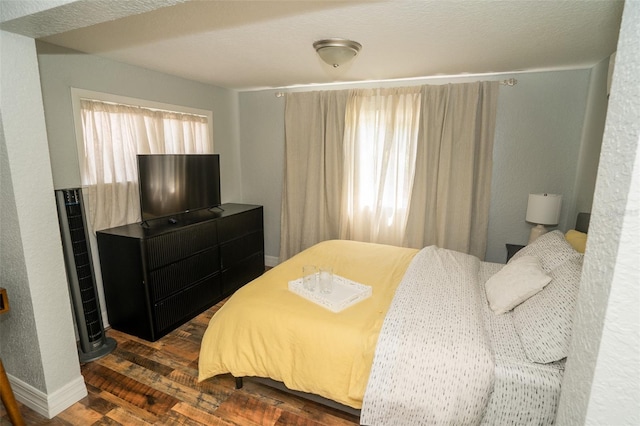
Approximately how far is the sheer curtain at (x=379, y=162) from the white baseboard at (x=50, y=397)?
9.22ft

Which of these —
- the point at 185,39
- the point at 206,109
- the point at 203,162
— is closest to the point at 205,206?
the point at 203,162

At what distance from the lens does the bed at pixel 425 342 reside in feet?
5.09

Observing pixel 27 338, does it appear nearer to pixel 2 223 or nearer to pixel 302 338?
pixel 2 223

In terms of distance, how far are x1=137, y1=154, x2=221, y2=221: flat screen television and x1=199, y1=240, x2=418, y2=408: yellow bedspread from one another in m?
1.40

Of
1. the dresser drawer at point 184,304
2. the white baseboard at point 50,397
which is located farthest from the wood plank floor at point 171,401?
Answer: the dresser drawer at point 184,304

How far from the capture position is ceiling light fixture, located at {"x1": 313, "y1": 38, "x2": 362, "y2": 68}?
2.26 m

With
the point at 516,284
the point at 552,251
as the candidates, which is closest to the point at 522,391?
the point at 516,284

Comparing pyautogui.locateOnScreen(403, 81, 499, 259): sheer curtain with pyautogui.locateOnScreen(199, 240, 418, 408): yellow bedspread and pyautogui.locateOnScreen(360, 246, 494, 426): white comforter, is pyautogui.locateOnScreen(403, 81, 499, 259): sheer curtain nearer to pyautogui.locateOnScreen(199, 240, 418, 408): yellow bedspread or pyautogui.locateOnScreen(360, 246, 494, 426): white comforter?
pyautogui.locateOnScreen(199, 240, 418, 408): yellow bedspread

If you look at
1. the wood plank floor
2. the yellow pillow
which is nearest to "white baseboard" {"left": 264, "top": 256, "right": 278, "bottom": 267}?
→ the wood plank floor

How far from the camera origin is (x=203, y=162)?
3.58 metres

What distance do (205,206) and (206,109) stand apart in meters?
1.22

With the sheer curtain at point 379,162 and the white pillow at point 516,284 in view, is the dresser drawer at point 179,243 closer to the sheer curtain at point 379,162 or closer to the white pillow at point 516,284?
the sheer curtain at point 379,162

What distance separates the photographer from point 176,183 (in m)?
3.26

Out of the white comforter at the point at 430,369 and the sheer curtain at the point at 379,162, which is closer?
the white comforter at the point at 430,369
